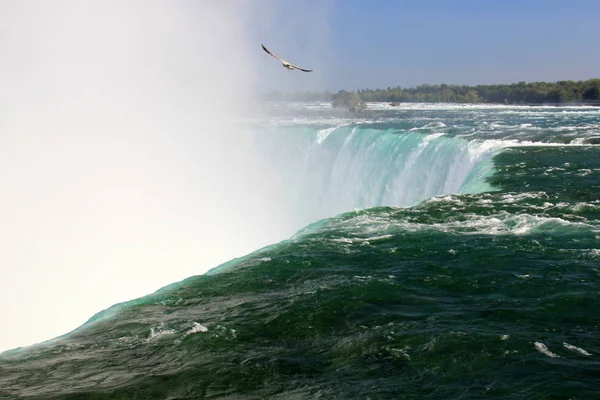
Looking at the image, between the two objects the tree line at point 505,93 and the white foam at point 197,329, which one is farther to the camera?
the tree line at point 505,93

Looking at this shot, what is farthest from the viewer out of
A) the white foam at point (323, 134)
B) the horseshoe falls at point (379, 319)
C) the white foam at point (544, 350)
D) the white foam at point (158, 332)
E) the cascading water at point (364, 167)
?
the white foam at point (323, 134)

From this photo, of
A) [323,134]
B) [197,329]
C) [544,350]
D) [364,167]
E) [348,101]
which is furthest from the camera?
[348,101]

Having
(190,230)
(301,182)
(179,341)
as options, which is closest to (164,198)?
(190,230)

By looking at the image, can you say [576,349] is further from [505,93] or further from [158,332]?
[505,93]

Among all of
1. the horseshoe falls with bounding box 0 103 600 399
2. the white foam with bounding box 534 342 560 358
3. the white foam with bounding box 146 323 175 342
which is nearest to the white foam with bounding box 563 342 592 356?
the horseshoe falls with bounding box 0 103 600 399

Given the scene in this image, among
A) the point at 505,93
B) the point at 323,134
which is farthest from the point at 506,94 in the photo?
the point at 323,134

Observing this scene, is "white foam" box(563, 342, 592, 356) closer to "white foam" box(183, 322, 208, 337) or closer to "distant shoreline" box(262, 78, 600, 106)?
"white foam" box(183, 322, 208, 337)

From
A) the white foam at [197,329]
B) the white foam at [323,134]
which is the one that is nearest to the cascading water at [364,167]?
the white foam at [323,134]

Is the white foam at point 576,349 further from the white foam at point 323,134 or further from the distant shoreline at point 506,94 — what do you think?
the distant shoreline at point 506,94
